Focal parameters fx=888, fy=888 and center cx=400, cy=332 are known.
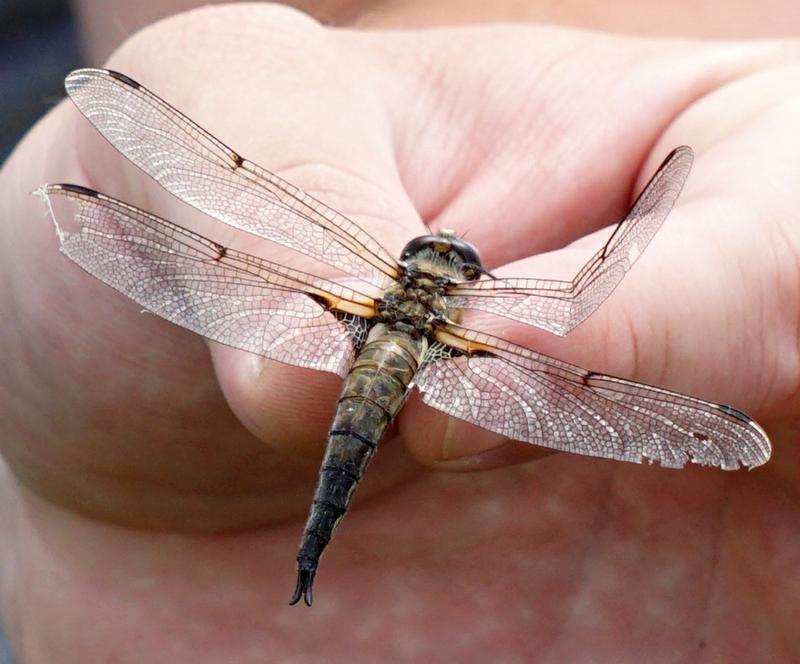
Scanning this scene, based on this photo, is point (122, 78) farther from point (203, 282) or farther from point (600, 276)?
point (600, 276)

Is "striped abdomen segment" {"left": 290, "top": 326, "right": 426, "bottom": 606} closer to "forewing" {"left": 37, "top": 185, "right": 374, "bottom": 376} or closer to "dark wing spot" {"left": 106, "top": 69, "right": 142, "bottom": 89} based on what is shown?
"forewing" {"left": 37, "top": 185, "right": 374, "bottom": 376}

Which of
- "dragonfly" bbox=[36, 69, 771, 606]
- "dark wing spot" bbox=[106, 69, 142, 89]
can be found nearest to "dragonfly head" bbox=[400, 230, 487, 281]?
"dragonfly" bbox=[36, 69, 771, 606]

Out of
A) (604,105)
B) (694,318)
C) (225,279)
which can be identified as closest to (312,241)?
(225,279)

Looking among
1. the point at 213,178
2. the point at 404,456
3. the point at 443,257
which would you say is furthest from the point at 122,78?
the point at 404,456

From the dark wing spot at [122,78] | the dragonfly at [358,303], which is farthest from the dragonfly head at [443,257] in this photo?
the dark wing spot at [122,78]

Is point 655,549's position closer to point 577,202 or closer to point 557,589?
point 557,589
